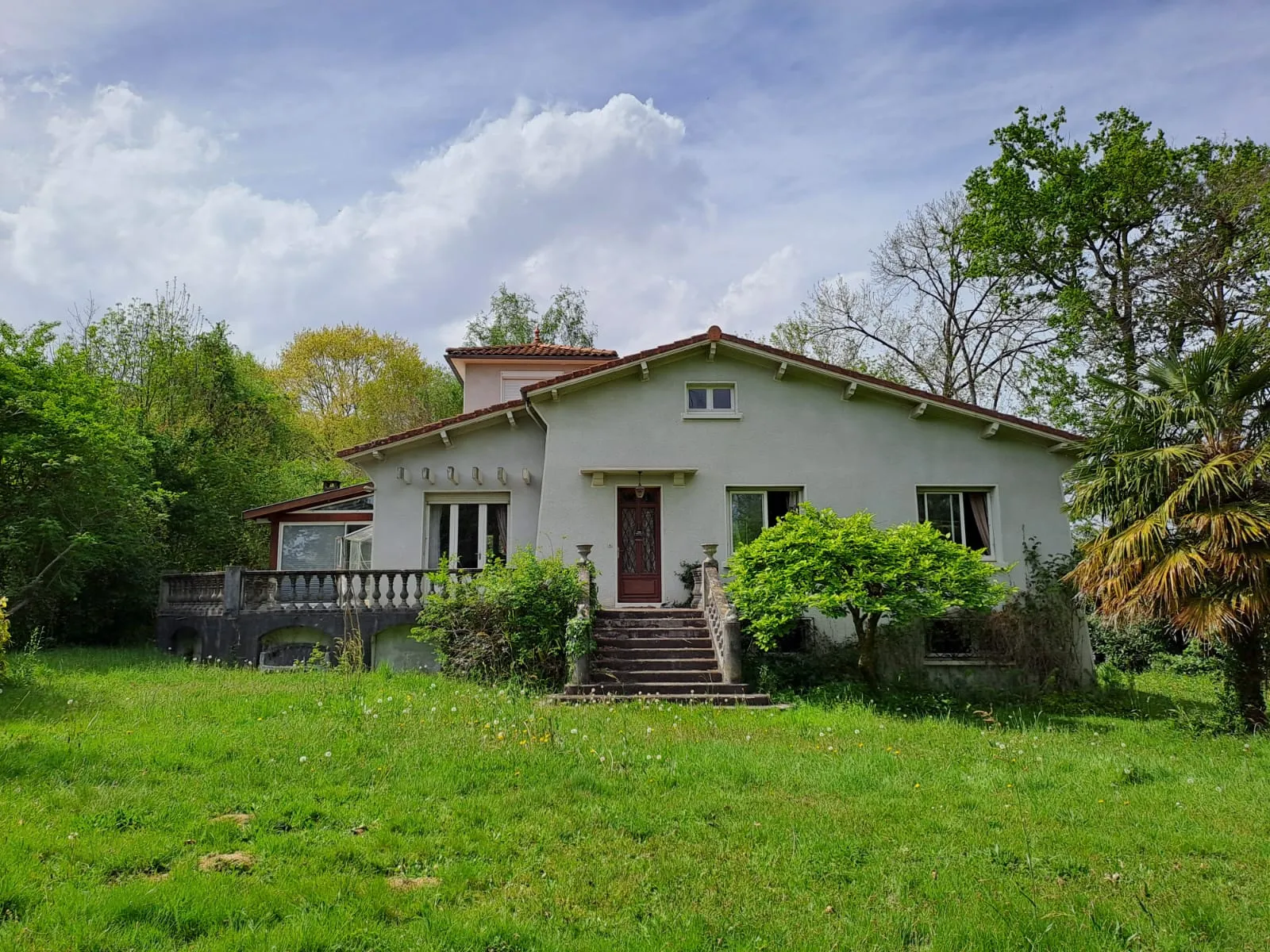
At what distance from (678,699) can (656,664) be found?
1276 mm

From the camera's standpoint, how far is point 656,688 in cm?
1288

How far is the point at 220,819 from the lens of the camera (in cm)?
609

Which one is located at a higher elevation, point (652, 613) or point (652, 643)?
point (652, 613)

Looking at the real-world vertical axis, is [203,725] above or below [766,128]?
below

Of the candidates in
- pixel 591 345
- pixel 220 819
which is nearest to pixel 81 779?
pixel 220 819

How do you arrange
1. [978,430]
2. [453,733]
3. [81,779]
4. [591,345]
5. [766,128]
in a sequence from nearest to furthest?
[81,779]
[453,733]
[766,128]
[978,430]
[591,345]

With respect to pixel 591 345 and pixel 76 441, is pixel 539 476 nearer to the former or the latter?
pixel 76 441

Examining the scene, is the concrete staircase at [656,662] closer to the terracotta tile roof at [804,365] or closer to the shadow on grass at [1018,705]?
the shadow on grass at [1018,705]

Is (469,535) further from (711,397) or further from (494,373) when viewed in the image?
(494,373)

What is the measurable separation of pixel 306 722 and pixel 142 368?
21629 millimetres

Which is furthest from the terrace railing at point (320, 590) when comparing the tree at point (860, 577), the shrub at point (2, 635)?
the tree at point (860, 577)

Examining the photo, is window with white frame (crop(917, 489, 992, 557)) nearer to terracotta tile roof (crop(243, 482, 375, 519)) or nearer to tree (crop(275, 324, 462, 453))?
terracotta tile roof (crop(243, 482, 375, 519))

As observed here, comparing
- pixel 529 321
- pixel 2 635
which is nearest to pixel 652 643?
pixel 2 635

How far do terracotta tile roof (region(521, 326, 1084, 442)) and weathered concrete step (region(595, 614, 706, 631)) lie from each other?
491 centimetres
